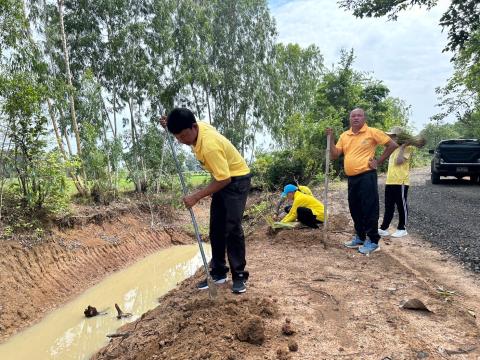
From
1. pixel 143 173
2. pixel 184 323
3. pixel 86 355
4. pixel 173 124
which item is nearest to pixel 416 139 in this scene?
pixel 173 124

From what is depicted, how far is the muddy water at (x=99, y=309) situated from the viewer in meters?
5.50

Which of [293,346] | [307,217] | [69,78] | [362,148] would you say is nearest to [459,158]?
[307,217]

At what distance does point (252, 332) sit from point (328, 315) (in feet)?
2.68

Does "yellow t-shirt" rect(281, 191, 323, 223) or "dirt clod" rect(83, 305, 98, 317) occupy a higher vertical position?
"yellow t-shirt" rect(281, 191, 323, 223)

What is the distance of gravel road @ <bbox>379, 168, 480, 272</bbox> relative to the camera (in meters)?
5.26

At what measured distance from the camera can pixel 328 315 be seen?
10.8 feet

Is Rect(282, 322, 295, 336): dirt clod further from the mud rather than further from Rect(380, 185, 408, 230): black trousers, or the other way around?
Rect(380, 185, 408, 230): black trousers

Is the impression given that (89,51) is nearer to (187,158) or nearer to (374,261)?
(187,158)

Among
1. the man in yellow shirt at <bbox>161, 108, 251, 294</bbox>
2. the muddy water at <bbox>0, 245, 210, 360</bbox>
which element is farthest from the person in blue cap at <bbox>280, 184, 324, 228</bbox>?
the muddy water at <bbox>0, 245, 210, 360</bbox>

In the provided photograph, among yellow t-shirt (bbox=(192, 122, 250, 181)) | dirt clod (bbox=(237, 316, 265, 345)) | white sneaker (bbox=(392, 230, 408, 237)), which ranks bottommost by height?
white sneaker (bbox=(392, 230, 408, 237))

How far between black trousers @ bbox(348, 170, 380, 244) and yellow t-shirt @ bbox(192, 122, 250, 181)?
202 centimetres

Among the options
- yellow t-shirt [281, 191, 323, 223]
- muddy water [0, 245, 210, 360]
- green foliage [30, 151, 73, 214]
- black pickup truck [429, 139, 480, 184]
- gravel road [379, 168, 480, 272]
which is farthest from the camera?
black pickup truck [429, 139, 480, 184]

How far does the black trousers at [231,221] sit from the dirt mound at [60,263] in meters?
4.37

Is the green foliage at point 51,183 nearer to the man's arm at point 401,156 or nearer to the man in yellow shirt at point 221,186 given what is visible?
the man in yellow shirt at point 221,186
